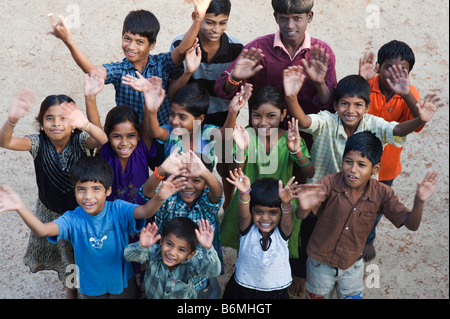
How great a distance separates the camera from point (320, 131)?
3.11 meters

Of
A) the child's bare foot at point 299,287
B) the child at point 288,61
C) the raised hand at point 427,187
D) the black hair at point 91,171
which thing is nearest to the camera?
the raised hand at point 427,187

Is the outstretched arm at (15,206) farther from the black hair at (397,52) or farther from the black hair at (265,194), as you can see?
the black hair at (397,52)

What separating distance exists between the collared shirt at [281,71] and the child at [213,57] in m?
0.15

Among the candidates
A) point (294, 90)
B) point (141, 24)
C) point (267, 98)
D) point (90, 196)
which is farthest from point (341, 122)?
point (90, 196)

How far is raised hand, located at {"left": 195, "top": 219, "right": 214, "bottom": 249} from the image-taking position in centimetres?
272

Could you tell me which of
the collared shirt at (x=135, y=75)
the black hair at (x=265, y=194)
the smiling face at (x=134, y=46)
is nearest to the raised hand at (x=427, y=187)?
the black hair at (x=265, y=194)

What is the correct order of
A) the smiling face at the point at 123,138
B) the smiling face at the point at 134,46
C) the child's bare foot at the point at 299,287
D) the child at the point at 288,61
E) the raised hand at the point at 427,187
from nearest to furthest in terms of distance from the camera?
the raised hand at the point at 427,187 → the smiling face at the point at 123,138 → the child at the point at 288,61 → the smiling face at the point at 134,46 → the child's bare foot at the point at 299,287

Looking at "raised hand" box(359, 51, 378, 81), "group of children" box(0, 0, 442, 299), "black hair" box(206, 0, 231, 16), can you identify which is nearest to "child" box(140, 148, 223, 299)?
"group of children" box(0, 0, 442, 299)

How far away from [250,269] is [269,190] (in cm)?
41

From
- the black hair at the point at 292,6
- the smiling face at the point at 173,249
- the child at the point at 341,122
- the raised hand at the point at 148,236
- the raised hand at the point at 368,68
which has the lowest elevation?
the smiling face at the point at 173,249

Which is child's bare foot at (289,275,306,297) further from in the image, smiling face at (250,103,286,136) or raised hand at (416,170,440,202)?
raised hand at (416,170,440,202)

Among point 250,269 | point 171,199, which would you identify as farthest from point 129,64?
point 250,269

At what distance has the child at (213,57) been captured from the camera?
10.7 ft

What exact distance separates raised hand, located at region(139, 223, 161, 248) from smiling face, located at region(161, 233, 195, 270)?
70 millimetres
